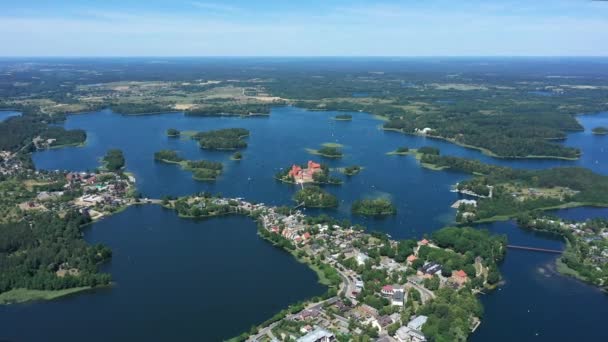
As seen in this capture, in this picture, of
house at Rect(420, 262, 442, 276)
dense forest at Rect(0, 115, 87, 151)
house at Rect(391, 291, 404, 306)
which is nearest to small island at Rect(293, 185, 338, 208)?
house at Rect(420, 262, 442, 276)

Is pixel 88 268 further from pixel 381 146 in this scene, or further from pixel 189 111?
pixel 189 111

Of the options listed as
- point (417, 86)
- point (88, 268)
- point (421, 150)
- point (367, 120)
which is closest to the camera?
point (88, 268)

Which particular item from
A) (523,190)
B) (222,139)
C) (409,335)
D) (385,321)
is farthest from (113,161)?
(523,190)

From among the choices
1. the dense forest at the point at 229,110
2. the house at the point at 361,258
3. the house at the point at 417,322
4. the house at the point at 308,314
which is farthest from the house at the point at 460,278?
the dense forest at the point at 229,110

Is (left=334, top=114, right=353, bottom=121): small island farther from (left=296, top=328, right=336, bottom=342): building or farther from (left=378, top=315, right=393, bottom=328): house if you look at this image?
(left=296, top=328, right=336, bottom=342): building

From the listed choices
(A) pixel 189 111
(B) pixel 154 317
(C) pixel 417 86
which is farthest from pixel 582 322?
(C) pixel 417 86

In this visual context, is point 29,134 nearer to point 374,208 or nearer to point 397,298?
point 374,208
